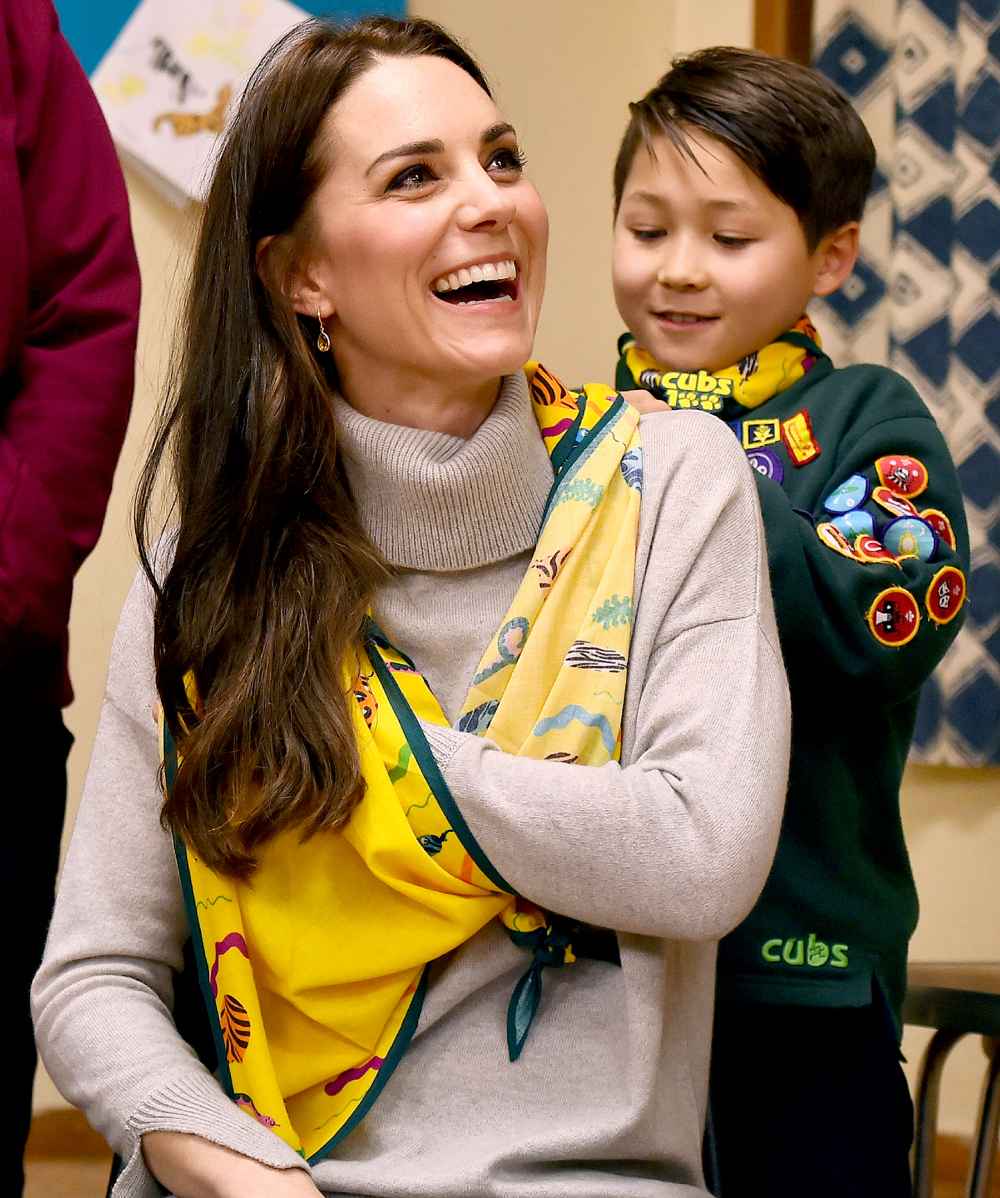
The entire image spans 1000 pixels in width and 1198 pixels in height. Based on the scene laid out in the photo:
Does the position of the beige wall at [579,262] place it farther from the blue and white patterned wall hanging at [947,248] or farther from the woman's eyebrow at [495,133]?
the woman's eyebrow at [495,133]

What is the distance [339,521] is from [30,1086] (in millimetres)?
743

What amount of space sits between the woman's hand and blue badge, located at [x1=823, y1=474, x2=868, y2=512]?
757 mm

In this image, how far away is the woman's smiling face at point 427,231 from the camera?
137 cm

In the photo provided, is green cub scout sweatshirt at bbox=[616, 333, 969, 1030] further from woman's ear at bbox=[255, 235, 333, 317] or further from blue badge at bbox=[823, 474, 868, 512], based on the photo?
woman's ear at bbox=[255, 235, 333, 317]

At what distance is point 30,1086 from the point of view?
1.69 meters

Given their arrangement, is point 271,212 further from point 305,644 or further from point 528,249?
point 305,644

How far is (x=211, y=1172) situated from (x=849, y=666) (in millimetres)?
675

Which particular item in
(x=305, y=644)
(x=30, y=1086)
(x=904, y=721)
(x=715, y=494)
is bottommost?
(x=30, y=1086)

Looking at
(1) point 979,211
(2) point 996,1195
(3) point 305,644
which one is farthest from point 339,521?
(2) point 996,1195

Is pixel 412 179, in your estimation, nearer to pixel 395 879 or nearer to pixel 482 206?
pixel 482 206

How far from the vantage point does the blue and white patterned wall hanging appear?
2.63 m

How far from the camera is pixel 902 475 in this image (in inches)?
59.0

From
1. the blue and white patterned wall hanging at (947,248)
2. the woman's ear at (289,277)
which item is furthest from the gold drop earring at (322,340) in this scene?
the blue and white patterned wall hanging at (947,248)

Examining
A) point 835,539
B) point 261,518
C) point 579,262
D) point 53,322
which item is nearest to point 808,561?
point 835,539
